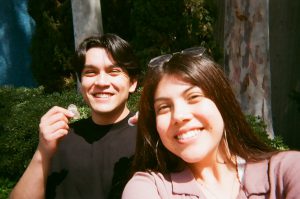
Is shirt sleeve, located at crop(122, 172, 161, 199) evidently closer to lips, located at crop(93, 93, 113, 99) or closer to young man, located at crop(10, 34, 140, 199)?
young man, located at crop(10, 34, 140, 199)

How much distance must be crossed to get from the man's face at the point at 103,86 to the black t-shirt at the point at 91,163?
7 centimetres

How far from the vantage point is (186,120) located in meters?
1.53

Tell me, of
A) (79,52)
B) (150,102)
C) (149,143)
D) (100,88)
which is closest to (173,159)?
(149,143)

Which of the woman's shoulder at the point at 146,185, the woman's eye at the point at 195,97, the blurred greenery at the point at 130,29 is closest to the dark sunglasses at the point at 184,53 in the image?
the woman's eye at the point at 195,97

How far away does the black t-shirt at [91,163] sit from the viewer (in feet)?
6.70

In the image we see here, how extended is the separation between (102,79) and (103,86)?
37 mm

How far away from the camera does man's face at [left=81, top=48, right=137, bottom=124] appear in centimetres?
214

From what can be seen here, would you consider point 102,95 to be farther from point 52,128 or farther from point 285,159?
point 285,159

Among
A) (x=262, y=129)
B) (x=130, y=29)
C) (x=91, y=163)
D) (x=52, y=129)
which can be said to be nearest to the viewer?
(x=52, y=129)

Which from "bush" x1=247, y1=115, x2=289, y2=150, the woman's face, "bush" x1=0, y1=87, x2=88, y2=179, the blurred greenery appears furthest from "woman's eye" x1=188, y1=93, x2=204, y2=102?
the blurred greenery

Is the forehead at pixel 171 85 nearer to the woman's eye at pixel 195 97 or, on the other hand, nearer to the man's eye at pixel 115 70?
the woman's eye at pixel 195 97

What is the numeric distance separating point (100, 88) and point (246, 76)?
3317mm

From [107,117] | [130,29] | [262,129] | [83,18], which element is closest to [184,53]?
[107,117]

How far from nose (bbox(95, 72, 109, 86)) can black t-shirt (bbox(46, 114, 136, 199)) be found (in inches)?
8.6
